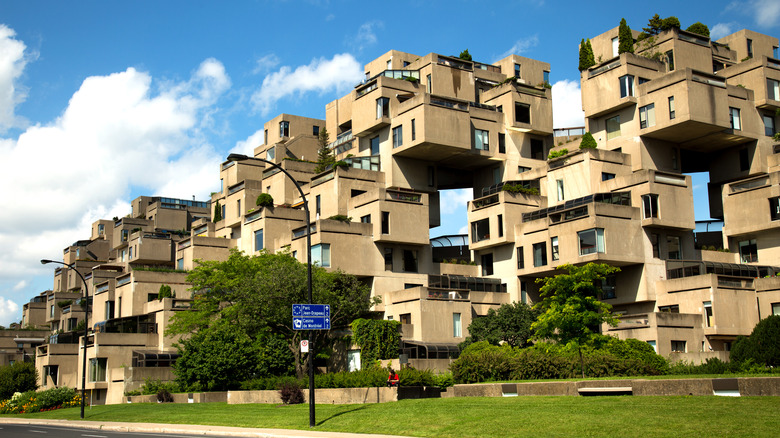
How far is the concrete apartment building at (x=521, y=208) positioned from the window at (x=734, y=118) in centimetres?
18

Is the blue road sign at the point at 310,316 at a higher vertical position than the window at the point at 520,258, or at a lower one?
lower

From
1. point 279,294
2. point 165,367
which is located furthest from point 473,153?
point 165,367

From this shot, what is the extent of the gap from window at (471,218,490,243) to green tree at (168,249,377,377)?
39.3 feet

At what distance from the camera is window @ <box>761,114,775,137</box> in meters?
65.8

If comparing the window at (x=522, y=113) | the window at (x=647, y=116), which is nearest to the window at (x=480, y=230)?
the window at (x=522, y=113)

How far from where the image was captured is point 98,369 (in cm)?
6556

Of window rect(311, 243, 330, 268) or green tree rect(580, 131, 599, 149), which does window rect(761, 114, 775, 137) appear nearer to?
green tree rect(580, 131, 599, 149)

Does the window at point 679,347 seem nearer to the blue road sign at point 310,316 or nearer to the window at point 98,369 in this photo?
the blue road sign at point 310,316

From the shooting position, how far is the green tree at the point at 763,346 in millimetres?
33562

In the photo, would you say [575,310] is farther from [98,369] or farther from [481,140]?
[98,369]

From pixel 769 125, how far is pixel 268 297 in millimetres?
44767

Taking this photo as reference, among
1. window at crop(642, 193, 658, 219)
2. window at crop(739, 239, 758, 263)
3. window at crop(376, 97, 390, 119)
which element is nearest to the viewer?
window at crop(642, 193, 658, 219)

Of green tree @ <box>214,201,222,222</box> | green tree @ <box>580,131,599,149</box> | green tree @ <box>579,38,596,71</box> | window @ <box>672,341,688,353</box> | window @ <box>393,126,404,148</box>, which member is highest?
green tree @ <box>579,38,596,71</box>

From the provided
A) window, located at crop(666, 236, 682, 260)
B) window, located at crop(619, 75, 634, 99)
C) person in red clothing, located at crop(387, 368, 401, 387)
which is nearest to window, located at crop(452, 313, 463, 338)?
window, located at crop(666, 236, 682, 260)
